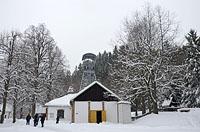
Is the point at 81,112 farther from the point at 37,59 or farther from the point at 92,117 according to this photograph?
the point at 37,59

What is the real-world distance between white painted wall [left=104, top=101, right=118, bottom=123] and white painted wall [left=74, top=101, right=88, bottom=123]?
2.72 metres

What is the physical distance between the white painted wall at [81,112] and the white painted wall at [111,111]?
272 cm

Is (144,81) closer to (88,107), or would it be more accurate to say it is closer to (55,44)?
(88,107)

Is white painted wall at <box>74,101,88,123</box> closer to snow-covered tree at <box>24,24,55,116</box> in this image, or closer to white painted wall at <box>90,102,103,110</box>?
white painted wall at <box>90,102,103,110</box>

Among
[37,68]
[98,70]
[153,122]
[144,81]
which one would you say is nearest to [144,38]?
[144,81]

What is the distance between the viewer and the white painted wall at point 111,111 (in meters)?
32.3

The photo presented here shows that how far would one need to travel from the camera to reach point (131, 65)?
28.3 meters

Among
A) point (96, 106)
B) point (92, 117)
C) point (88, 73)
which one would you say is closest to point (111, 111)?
point (96, 106)

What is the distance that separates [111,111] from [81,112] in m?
3.93

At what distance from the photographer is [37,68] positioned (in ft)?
132

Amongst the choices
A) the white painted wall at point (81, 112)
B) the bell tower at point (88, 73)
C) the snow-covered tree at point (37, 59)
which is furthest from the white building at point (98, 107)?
the bell tower at point (88, 73)

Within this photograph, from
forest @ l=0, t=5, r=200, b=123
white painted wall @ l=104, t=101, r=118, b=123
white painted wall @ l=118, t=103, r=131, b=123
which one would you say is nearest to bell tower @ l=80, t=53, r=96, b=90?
forest @ l=0, t=5, r=200, b=123

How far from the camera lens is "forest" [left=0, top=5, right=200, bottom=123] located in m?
29.2

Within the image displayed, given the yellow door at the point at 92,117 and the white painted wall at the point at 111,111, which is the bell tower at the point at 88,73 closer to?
the white painted wall at the point at 111,111
